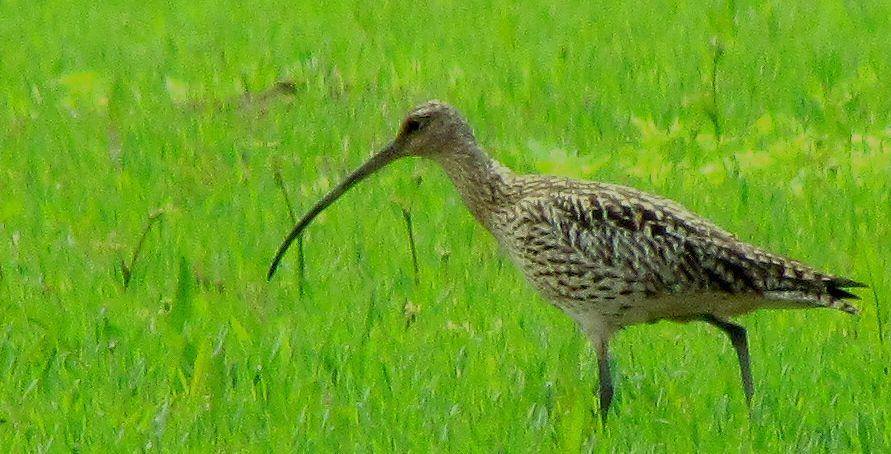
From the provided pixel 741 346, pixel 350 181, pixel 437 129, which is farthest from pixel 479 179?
pixel 741 346

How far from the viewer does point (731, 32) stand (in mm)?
12672

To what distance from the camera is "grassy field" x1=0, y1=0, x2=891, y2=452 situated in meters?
6.73

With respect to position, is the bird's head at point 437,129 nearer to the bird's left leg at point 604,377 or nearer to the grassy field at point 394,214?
the grassy field at point 394,214

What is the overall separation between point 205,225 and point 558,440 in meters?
3.49

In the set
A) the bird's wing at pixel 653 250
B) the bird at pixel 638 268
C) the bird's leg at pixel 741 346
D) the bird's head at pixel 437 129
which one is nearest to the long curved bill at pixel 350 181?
the bird's head at pixel 437 129

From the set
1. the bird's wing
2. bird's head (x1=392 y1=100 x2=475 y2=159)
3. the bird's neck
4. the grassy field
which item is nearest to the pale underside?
the bird's wing

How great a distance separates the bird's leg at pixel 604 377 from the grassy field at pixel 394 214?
2.4 inches

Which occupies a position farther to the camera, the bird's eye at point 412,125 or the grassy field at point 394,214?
the bird's eye at point 412,125

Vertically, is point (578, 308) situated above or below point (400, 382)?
above

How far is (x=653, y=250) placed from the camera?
712cm

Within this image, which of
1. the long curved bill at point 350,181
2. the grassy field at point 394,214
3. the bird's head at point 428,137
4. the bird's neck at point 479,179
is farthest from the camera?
the long curved bill at point 350,181

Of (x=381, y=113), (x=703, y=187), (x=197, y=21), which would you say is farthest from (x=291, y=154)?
(x=197, y=21)

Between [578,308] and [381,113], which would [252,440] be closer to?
[578,308]

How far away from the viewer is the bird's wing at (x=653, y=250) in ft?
22.7
